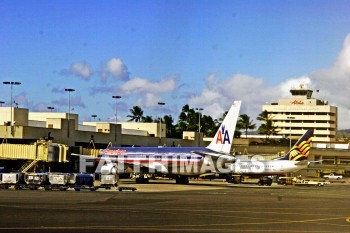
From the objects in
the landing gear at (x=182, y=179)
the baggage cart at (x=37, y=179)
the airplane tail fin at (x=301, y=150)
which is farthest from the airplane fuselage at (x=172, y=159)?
the baggage cart at (x=37, y=179)

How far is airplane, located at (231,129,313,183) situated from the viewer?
99.8 metres

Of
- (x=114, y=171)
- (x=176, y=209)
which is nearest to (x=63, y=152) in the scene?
(x=114, y=171)

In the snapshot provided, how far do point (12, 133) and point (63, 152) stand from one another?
1105 centimetres

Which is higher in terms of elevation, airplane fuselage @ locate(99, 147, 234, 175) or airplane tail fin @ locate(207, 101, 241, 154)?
airplane tail fin @ locate(207, 101, 241, 154)

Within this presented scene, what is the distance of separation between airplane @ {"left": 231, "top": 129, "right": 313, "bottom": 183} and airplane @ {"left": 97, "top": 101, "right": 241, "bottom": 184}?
9.97 meters

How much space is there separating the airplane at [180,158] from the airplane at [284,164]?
32.7 feet

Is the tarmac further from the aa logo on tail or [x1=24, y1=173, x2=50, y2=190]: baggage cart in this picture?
the aa logo on tail

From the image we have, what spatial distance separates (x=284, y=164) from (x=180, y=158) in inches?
686

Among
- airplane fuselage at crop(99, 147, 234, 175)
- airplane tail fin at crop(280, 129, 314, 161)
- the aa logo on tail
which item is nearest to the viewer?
airplane fuselage at crop(99, 147, 234, 175)

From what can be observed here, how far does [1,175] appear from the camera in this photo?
241 ft

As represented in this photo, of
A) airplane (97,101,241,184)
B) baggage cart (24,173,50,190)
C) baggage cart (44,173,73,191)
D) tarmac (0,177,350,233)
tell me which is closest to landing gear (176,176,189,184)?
airplane (97,101,241,184)

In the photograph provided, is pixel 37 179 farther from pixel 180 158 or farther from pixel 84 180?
pixel 180 158

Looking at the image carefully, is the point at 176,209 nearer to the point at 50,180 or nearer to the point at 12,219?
the point at 12,219

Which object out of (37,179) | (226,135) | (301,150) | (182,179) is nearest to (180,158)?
(182,179)
